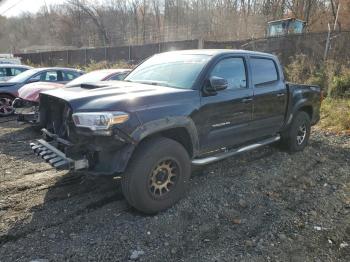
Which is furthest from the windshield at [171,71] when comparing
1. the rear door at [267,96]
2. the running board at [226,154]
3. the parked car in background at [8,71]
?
the parked car in background at [8,71]

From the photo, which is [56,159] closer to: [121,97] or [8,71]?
[121,97]

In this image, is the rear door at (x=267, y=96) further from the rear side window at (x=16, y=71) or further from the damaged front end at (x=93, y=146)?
the rear side window at (x=16, y=71)

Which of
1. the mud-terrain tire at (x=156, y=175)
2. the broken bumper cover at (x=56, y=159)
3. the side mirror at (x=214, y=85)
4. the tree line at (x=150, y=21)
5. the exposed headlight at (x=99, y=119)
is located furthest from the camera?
the tree line at (x=150, y=21)

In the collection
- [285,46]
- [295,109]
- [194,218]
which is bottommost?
[194,218]

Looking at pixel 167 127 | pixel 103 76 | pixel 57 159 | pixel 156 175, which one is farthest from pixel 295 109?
pixel 103 76

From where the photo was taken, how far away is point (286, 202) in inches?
181

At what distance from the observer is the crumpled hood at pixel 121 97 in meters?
3.79

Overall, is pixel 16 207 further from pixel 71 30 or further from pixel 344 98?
pixel 71 30

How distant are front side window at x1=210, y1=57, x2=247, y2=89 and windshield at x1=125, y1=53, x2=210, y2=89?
22cm

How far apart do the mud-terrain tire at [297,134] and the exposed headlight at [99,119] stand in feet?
12.6

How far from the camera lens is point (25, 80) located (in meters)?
10.4

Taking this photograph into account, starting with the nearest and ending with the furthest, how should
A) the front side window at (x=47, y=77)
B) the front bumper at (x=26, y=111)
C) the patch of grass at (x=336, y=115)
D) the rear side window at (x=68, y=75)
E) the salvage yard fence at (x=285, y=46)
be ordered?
the front bumper at (x=26, y=111) < the patch of grass at (x=336, y=115) < the front side window at (x=47, y=77) < the rear side window at (x=68, y=75) < the salvage yard fence at (x=285, y=46)

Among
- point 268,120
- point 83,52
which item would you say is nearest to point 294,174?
point 268,120

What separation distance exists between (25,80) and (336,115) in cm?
879
